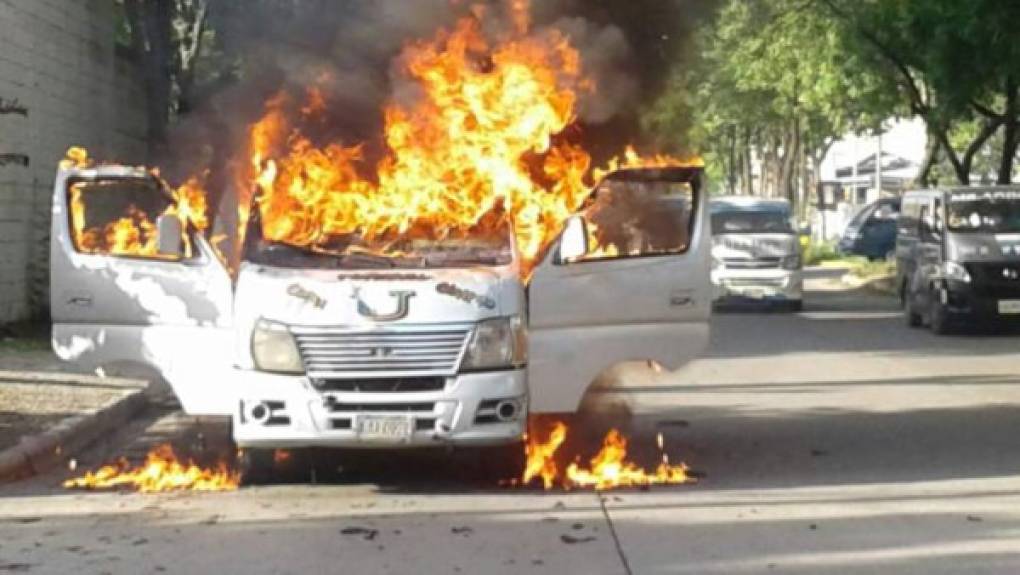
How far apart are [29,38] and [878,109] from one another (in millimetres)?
19067

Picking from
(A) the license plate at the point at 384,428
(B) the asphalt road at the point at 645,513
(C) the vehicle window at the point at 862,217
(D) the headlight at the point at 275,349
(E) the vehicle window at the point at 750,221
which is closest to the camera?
(B) the asphalt road at the point at 645,513

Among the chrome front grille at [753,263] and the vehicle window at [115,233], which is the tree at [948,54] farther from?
the vehicle window at [115,233]

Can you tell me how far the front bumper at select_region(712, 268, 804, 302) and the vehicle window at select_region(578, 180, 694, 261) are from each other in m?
15.2

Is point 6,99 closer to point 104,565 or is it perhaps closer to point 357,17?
point 357,17

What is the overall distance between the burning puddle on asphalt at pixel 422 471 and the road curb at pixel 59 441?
1.34ft

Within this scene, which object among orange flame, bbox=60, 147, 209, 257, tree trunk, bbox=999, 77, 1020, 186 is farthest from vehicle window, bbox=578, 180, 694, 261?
tree trunk, bbox=999, 77, 1020, 186

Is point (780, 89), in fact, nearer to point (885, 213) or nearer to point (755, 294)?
point (885, 213)

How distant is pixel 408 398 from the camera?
31.0 ft

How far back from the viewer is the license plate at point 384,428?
945 cm

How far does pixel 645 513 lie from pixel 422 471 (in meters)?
2.23

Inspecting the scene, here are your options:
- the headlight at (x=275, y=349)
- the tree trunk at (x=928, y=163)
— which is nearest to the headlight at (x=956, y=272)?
the headlight at (x=275, y=349)

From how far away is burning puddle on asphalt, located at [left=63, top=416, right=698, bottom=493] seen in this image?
10523 millimetres

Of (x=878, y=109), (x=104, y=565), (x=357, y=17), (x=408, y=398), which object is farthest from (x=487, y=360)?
(x=878, y=109)

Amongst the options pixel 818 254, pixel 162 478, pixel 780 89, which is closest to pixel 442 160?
pixel 162 478
